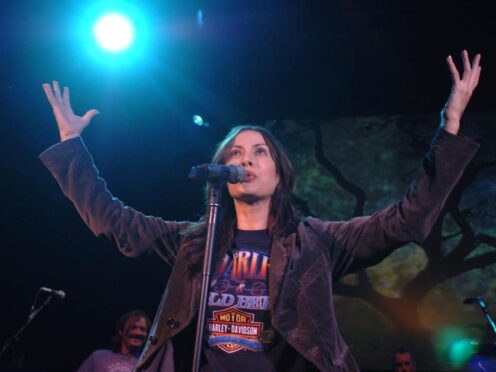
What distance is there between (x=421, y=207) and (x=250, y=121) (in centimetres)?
500

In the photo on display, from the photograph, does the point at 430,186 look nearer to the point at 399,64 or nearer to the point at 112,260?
the point at 399,64

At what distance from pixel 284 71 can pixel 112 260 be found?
9.91 feet

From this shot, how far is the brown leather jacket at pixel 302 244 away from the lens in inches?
63.5

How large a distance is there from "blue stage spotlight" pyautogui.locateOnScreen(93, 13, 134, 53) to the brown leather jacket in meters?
2.32

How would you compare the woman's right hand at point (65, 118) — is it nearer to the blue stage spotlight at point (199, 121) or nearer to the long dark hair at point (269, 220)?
the long dark hair at point (269, 220)

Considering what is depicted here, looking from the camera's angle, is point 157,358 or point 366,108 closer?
point 157,358

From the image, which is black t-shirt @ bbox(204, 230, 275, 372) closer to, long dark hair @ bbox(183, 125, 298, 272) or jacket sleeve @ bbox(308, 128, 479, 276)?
long dark hair @ bbox(183, 125, 298, 272)

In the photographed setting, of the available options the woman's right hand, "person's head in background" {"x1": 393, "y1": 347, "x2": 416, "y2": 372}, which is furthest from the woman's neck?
"person's head in background" {"x1": 393, "y1": 347, "x2": 416, "y2": 372}

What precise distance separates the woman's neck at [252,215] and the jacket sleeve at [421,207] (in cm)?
45

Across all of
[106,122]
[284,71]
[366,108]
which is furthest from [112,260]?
[366,108]

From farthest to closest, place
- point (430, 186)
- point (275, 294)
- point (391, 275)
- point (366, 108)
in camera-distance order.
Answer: point (366, 108) → point (391, 275) → point (275, 294) → point (430, 186)

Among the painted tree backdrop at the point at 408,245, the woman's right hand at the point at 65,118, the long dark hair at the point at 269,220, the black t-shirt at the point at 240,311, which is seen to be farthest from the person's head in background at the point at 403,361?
the woman's right hand at the point at 65,118

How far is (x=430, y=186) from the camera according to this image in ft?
5.28

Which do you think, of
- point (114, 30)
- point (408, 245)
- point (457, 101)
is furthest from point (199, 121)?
point (457, 101)
